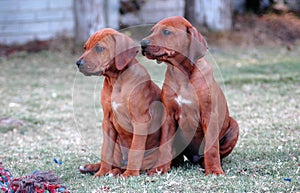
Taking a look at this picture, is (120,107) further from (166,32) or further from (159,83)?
(159,83)

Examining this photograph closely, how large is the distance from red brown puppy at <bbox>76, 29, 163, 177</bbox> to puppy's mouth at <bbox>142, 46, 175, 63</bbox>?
22 cm

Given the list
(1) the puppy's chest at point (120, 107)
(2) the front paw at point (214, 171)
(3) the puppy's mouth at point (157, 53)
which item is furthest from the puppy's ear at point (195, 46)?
(2) the front paw at point (214, 171)

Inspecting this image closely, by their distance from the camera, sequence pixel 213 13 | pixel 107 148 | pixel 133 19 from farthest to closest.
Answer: pixel 133 19, pixel 213 13, pixel 107 148

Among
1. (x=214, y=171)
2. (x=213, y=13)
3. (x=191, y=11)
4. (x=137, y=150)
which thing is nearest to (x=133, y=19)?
(x=191, y=11)

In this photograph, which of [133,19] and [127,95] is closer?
[127,95]

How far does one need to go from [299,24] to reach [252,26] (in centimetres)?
140

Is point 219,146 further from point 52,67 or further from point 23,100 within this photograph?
point 52,67

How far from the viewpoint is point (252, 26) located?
16.9 m

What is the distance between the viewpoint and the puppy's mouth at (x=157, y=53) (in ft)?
15.9

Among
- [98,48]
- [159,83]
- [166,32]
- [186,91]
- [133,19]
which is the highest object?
[166,32]

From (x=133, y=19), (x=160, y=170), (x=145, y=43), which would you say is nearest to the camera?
(x=145, y=43)

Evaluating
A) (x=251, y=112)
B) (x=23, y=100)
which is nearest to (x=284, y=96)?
(x=251, y=112)

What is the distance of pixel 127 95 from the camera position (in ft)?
16.4

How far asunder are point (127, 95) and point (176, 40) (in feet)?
2.03
